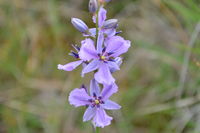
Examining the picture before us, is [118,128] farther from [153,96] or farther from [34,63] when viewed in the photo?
[34,63]

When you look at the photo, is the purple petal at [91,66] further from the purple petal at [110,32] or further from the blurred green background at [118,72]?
the blurred green background at [118,72]

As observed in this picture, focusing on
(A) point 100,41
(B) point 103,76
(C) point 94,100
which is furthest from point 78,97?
(A) point 100,41

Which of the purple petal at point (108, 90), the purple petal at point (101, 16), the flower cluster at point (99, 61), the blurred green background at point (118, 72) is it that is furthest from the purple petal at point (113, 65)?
the blurred green background at point (118, 72)

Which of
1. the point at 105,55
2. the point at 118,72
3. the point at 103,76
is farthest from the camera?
the point at 118,72

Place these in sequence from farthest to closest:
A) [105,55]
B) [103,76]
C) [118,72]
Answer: [118,72] → [105,55] → [103,76]

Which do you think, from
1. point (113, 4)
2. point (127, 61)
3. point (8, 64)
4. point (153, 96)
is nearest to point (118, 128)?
point (153, 96)

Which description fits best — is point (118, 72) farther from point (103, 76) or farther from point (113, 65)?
point (103, 76)
